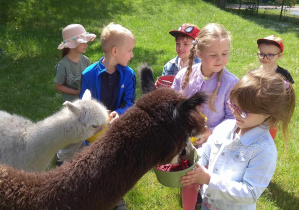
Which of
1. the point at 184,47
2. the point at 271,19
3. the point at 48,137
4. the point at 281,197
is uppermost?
the point at 184,47

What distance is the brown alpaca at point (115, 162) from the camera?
1573mm

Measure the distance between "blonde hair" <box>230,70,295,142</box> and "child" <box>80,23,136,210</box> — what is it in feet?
5.12

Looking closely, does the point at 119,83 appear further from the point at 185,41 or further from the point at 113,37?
the point at 185,41

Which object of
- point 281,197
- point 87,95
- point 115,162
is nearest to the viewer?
point 115,162

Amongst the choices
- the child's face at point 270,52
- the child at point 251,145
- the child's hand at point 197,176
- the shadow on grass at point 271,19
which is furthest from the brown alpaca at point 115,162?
the shadow on grass at point 271,19

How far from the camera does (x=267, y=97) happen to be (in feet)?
5.95

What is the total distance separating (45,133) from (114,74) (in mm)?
1015

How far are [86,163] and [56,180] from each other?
0.21m

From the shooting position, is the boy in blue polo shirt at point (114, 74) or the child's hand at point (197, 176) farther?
the boy in blue polo shirt at point (114, 74)

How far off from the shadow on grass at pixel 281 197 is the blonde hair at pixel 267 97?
1806mm

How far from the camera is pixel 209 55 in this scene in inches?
110

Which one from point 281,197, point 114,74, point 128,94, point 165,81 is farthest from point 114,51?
point 281,197

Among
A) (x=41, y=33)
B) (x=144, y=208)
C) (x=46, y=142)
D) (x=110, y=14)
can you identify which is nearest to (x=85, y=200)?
(x=46, y=142)

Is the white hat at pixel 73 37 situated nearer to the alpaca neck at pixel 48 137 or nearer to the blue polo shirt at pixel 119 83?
the blue polo shirt at pixel 119 83
